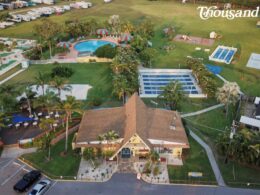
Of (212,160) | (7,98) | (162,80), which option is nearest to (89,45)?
(162,80)

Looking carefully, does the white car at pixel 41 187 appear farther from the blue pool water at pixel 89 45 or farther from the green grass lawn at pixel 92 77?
the blue pool water at pixel 89 45

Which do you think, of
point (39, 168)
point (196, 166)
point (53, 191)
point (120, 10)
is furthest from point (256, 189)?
point (120, 10)

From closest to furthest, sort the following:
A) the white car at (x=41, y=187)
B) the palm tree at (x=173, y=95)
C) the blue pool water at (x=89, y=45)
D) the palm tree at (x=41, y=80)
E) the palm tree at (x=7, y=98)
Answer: the white car at (x=41, y=187), the palm tree at (x=7, y=98), the palm tree at (x=173, y=95), the palm tree at (x=41, y=80), the blue pool water at (x=89, y=45)

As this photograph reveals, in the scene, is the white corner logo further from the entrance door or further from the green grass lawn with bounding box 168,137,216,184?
the entrance door

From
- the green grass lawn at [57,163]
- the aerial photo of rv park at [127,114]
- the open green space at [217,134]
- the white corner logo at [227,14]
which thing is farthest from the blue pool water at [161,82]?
the white corner logo at [227,14]

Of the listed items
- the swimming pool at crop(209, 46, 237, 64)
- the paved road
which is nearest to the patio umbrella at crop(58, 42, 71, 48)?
the swimming pool at crop(209, 46, 237, 64)

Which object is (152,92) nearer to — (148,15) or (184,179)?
(184,179)
